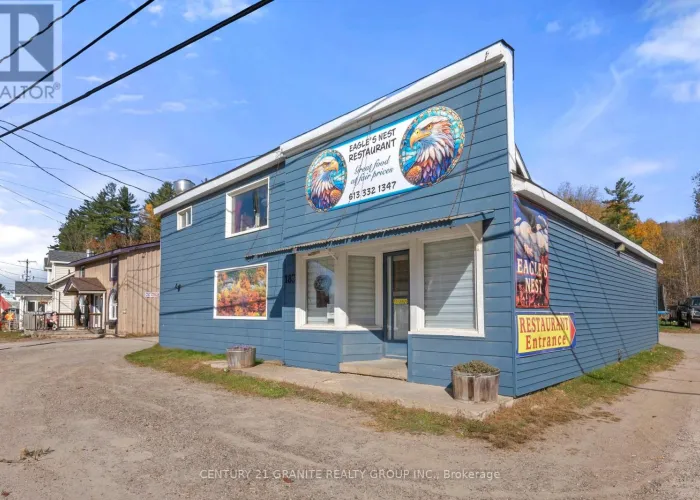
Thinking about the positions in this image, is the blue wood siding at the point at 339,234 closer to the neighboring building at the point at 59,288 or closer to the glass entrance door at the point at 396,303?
the glass entrance door at the point at 396,303

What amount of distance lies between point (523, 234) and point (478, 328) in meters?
1.72

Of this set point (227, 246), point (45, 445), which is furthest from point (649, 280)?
point (45, 445)

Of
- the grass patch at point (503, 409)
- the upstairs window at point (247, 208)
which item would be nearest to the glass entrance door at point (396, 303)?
the grass patch at point (503, 409)

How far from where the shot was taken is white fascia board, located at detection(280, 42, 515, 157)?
7770mm

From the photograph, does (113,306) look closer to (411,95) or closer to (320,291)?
(320,291)

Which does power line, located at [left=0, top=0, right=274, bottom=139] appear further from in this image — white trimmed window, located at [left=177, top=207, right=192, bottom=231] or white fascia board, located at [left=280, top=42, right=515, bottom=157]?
white trimmed window, located at [left=177, top=207, right=192, bottom=231]

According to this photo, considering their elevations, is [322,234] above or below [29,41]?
below

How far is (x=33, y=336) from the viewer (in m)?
25.6

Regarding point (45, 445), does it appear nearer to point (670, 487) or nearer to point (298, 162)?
point (670, 487)

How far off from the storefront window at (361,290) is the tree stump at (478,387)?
3.83 m

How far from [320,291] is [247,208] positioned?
4.22m

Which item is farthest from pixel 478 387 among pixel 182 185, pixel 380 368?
pixel 182 185

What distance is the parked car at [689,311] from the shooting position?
2900 centimetres

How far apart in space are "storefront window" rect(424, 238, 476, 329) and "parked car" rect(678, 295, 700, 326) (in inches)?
1101
